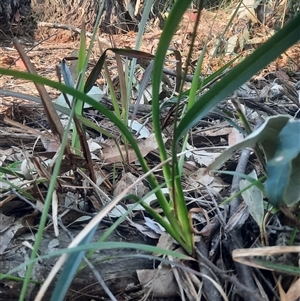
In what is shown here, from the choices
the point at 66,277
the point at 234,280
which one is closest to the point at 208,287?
the point at 234,280

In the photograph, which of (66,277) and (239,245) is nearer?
(66,277)

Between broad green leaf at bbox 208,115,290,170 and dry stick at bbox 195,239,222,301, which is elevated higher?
broad green leaf at bbox 208,115,290,170

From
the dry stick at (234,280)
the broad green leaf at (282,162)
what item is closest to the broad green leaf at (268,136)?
the broad green leaf at (282,162)

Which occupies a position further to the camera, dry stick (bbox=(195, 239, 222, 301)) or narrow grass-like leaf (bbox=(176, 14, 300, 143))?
dry stick (bbox=(195, 239, 222, 301))

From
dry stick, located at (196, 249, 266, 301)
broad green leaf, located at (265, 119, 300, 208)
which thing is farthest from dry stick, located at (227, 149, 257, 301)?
broad green leaf, located at (265, 119, 300, 208)

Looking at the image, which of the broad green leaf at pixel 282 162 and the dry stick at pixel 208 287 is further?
the dry stick at pixel 208 287

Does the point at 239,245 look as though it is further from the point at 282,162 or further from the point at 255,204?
the point at 282,162

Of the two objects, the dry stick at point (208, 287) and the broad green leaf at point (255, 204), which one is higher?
the broad green leaf at point (255, 204)

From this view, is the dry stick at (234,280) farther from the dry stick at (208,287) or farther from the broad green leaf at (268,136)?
the broad green leaf at (268,136)

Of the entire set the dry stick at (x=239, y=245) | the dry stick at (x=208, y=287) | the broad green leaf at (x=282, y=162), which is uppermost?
the broad green leaf at (x=282, y=162)

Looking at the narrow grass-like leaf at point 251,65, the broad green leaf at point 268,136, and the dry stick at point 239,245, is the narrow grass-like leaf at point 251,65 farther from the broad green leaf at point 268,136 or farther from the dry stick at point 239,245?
the dry stick at point 239,245

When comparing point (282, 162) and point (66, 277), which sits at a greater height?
point (282, 162)

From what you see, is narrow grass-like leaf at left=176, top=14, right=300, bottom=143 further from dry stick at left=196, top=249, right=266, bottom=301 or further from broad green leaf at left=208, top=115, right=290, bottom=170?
dry stick at left=196, top=249, right=266, bottom=301

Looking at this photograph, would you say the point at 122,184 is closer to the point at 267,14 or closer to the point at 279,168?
the point at 279,168
